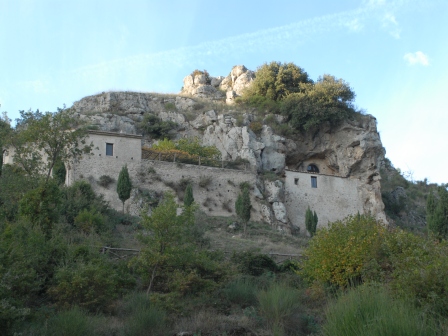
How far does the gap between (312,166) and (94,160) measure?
67.2 feet

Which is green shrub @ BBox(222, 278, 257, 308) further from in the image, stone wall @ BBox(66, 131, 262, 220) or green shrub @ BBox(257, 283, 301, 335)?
stone wall @ BBox(66, 131, 262, 220)

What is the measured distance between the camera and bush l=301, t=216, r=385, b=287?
18.5m

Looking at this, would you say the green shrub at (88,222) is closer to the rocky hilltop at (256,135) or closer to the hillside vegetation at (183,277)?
the hillside vegetation at (183,277)

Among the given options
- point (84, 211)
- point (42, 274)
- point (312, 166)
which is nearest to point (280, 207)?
point (312, 166)

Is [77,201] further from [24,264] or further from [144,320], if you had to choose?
[144,320]

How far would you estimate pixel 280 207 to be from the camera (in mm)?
40531

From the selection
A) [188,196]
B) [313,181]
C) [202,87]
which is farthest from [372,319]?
[202,87]

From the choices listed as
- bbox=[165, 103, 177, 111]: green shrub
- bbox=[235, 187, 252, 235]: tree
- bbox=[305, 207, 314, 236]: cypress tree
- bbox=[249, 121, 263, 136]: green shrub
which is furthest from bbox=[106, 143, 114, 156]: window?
bbox=[305, 207, 314, 236]: cypress tree

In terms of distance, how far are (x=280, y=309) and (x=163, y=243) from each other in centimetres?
495

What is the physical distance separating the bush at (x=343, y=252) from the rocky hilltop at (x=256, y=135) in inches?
817

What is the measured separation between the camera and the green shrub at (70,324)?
1365 cm

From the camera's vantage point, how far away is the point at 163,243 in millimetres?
18578

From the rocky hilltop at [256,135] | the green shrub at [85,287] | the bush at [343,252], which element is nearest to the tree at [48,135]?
the green shrub at [85,287]

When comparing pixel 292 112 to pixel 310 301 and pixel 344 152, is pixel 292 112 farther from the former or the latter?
pixel 310 301
